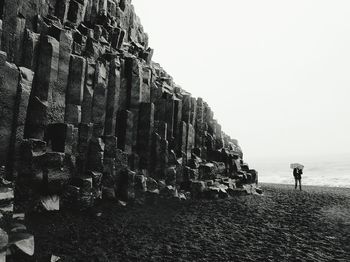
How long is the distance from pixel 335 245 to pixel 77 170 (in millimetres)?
13201

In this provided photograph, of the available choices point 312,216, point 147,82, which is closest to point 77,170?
point 147,82

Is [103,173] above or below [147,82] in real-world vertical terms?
below

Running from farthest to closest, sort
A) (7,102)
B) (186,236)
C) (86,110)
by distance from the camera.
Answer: (86,110)
(186,236)
(7,102)

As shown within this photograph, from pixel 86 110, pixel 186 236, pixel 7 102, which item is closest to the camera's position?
pixel 7 102

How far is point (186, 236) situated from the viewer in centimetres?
1303

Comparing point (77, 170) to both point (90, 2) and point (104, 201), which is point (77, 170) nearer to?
point (104, 201)

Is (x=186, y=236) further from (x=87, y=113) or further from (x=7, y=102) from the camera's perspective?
(x=7, y=102)

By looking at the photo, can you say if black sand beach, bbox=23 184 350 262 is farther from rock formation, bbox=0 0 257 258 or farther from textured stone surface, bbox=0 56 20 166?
textured stone surface, bbox=0 56 20 166

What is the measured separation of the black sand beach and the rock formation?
207 centimetres

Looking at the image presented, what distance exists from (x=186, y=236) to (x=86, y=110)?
9.24 m

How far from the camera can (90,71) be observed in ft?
57.7

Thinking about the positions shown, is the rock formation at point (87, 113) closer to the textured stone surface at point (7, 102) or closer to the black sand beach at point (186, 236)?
the textured stone surface at point (7, 102)

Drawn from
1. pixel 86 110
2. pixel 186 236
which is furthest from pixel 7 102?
pixel 186 236

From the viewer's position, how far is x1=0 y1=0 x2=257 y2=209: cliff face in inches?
514
